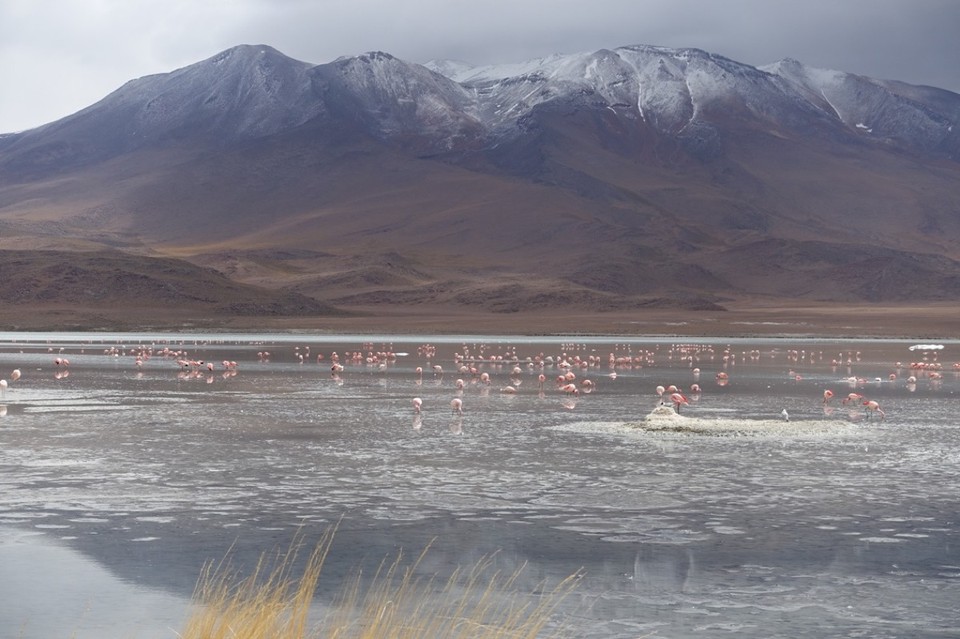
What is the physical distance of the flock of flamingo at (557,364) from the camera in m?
33.8

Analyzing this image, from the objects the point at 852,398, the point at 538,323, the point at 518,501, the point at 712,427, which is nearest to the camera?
the point at 518,501

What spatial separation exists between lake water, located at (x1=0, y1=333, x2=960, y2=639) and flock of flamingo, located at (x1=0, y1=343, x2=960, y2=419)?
3.19 feet

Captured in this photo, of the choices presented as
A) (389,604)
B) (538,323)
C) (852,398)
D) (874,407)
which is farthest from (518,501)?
(538,323)

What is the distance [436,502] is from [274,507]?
185 centimetres

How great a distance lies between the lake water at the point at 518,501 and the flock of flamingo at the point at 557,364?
973 millimetres

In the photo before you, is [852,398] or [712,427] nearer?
[712,427]

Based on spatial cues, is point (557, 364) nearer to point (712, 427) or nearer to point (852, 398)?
point (852, 398)

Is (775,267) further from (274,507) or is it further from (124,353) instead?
(274,507)

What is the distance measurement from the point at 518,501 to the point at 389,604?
5.25m

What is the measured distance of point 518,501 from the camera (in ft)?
51.4

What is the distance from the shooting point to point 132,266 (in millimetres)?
111312

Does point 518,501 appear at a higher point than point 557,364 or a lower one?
lower

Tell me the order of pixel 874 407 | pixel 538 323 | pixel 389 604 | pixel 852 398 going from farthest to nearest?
pixel 538 323
pixel 852 398
pixel 874 407
pixel 389 604

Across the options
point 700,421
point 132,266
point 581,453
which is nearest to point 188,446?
point 581,453
